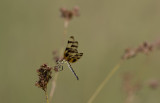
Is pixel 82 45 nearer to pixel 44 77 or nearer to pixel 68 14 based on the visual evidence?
pixel 68 14

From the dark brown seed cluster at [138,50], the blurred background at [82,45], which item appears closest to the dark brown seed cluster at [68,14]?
the dark brown seed cluster at [138,50]

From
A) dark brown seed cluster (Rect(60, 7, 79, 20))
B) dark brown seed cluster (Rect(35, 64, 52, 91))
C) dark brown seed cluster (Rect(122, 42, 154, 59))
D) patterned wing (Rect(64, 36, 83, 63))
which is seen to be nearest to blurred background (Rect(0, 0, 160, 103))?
dark brown seed cluster (Rect(122, 42, 154, 59))

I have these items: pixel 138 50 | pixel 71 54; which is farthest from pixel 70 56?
pixel 138 50

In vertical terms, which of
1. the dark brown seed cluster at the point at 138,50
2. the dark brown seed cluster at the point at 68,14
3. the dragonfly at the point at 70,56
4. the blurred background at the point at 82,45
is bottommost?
the blurred background at the point at 82,45

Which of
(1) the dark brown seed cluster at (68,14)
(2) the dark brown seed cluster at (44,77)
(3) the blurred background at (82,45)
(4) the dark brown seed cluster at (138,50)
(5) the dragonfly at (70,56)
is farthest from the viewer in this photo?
(3) the blurred background at (82,45)

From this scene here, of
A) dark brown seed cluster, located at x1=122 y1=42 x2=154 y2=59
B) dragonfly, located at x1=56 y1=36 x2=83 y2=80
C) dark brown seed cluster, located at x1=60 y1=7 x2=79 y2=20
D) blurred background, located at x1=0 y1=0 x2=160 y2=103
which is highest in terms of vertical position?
dark brown seed cluster, located at x1=60 y1=7 x2=79 y2=20

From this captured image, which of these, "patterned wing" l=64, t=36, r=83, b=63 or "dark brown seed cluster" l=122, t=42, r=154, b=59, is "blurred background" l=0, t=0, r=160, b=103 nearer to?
"dark brown seed cluster" l=122, t=42, r=154, b=59

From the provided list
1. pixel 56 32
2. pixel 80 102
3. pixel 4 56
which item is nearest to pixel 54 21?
pixel 56 32

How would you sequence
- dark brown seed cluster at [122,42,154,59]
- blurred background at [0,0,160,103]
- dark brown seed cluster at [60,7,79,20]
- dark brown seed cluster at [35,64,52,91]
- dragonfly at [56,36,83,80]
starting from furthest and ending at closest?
blurred background at [0,0,160,103], dark brown seed cluster at [60,7,79,20], dark brown seed cluster at [122,42,154,59], dragonfly at [56,36,83,80], dark brown seed cluster at [35,64,52,91]

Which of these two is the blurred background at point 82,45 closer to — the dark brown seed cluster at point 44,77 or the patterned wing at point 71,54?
the patterned wing at point 71,54
